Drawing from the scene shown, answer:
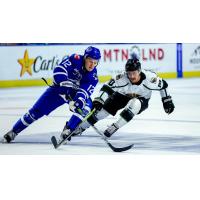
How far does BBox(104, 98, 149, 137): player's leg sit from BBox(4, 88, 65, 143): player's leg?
371mm

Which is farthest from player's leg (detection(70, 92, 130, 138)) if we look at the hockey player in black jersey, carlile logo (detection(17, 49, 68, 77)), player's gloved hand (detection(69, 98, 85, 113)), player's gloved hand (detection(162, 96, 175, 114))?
carlile logo (detection(17, 49, 68, 77))

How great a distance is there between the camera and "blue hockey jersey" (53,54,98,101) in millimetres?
5883

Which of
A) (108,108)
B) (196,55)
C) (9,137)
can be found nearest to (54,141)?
(9,137)

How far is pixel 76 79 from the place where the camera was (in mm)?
5895

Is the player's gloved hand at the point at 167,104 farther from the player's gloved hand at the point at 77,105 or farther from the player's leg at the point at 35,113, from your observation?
the player's leg at the point at 35,113

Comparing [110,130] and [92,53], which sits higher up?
[92,53]

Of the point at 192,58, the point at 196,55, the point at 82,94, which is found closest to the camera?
the point at 82,94

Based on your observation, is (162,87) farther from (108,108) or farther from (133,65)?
(108,108)

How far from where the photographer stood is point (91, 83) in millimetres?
5887

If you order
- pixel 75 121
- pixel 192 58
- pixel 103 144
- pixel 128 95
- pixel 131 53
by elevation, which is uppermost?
pixel 131 53

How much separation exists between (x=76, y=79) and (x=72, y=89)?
0.21ft

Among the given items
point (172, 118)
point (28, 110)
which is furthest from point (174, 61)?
point (28, 110)

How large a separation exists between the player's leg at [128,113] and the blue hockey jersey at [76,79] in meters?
0.26

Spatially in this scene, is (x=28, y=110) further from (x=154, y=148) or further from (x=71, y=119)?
(x=154, y=148)
